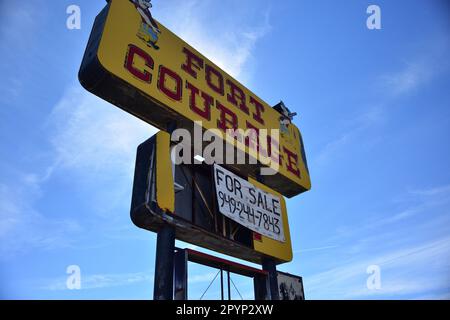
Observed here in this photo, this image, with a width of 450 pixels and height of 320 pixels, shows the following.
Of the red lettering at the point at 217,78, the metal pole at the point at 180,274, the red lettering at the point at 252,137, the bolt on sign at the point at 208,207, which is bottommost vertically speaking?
the metal pole at the point at 180,274

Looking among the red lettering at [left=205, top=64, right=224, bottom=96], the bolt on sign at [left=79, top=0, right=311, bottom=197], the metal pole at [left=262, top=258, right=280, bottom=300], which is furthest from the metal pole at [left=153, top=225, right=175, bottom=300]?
the red lettering at [left=205, top=64, right=224, bottom=96]

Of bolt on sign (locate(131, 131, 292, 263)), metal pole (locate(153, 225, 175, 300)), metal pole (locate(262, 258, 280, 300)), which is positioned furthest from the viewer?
metal pole (locate(262, 258, 280, 300))

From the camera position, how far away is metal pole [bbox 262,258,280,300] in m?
7.81

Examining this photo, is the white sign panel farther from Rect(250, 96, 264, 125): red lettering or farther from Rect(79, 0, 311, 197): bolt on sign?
Rect(250, 96, 264, 125): red lettering

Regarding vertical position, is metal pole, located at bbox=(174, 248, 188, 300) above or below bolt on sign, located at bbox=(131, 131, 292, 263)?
below

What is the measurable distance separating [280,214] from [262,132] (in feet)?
7.91

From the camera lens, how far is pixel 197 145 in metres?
8.03

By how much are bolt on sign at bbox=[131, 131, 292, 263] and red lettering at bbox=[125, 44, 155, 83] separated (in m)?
1.17

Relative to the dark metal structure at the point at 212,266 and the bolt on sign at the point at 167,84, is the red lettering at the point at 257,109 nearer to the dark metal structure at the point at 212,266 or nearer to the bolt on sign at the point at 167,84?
the bolt on sign at the point at 167,84

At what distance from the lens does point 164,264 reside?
233 inches

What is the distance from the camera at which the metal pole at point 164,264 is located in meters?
5.69

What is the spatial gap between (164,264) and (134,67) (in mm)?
3690

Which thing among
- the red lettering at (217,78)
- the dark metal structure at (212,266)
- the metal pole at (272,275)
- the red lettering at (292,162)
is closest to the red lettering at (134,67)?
the red lettering at (217,78)
